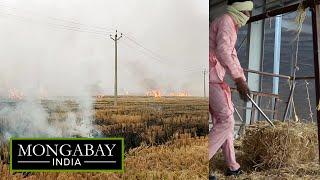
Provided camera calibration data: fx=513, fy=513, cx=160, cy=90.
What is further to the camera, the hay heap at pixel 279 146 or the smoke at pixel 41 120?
the hay heap at pixel 279 146

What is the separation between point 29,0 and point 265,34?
245cm

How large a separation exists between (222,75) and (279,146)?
76 cm

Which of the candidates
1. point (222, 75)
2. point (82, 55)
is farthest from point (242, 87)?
point (82, 55)

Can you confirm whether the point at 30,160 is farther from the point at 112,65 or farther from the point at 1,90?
the point at 112,65

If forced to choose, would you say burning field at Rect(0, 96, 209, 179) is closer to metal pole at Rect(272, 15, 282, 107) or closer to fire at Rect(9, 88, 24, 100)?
fire at Rect(9, 88, 24, 100)

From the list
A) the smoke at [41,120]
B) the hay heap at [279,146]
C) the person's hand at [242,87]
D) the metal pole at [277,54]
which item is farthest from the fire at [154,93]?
the metal pole at [277,54]

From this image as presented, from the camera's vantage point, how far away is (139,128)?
2.95 meters

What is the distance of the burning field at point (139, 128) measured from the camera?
2881 millimetres

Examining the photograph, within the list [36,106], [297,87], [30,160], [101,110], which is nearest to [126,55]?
[101,110]

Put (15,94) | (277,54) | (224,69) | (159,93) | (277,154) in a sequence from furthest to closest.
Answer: (277,54), (277,154), (224,69), (159,93), (15,94)

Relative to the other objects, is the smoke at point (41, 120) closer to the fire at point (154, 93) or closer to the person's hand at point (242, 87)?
the fire at point (154, 93)

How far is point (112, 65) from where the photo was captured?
2961mm

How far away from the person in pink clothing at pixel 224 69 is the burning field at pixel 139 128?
306 millimetres

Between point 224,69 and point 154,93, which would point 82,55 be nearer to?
point 154,93
